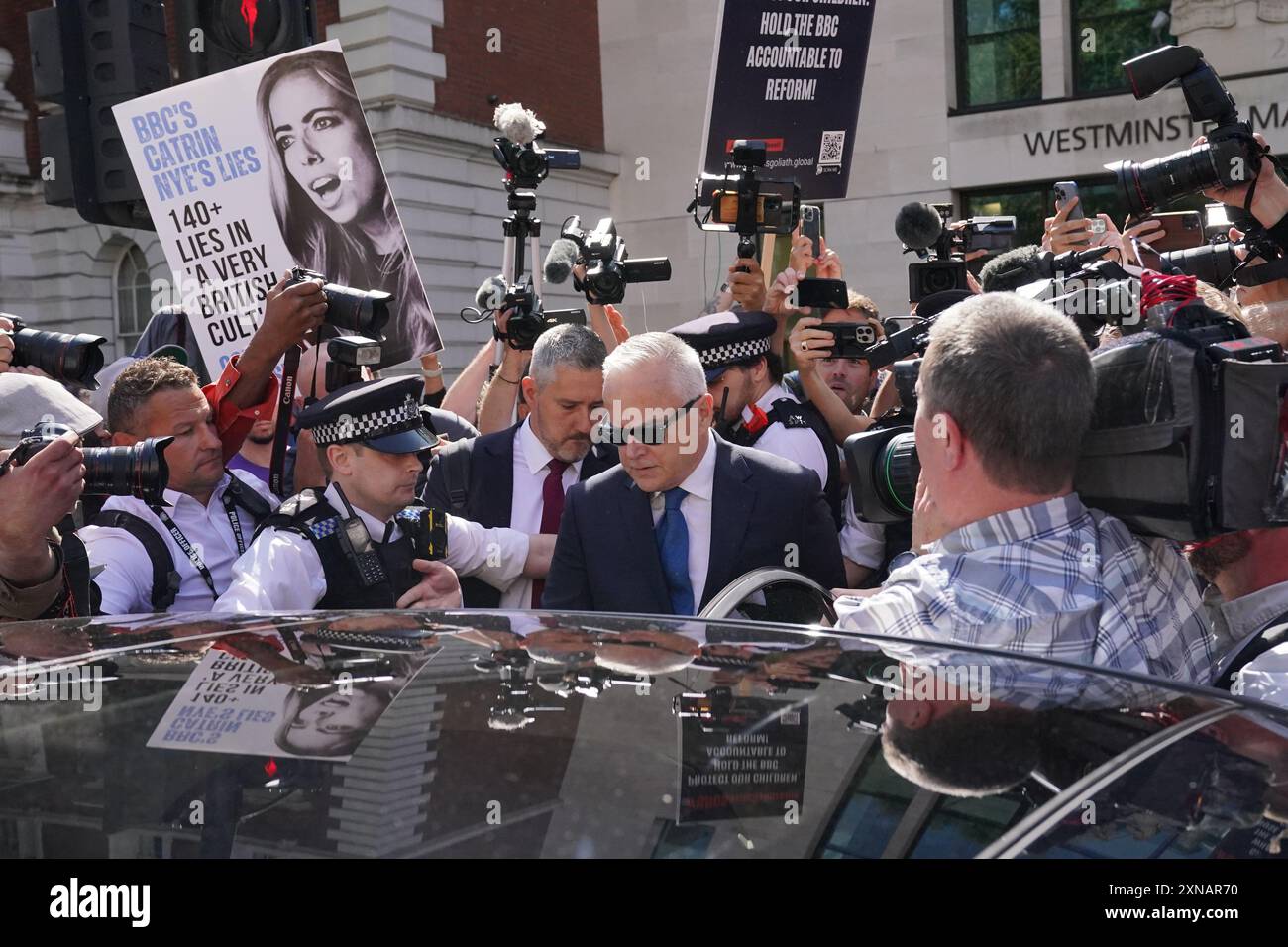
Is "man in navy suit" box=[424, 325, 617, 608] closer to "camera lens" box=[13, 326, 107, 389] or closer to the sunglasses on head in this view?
the sunglasses on head

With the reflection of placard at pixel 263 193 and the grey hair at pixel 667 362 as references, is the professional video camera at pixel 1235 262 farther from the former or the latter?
the reflection of placard at pixel 263 193

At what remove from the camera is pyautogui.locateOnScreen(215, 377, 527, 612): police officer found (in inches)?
132

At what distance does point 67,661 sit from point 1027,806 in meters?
1.17

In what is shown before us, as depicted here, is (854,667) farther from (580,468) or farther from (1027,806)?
(580,468)

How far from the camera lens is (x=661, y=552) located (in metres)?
3.67

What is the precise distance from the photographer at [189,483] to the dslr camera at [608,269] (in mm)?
1482

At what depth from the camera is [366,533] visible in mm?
3480

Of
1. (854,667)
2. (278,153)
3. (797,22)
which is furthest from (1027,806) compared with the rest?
(797,22)

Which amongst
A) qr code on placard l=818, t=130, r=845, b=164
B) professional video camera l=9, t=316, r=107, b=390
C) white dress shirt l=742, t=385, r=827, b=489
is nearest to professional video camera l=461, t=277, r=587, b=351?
white dress shirt l=742, t=385, r=827, b=489

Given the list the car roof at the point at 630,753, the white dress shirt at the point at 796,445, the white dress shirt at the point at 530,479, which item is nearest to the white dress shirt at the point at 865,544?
the white dress shirt at the point at 796,445

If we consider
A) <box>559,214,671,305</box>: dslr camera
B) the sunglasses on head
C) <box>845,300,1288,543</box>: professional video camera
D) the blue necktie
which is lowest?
the blue necktie

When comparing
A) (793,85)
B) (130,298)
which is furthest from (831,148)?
(130,298)

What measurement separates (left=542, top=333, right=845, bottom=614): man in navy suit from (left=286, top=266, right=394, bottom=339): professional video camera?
69 cm

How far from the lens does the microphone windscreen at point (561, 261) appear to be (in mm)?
5777
